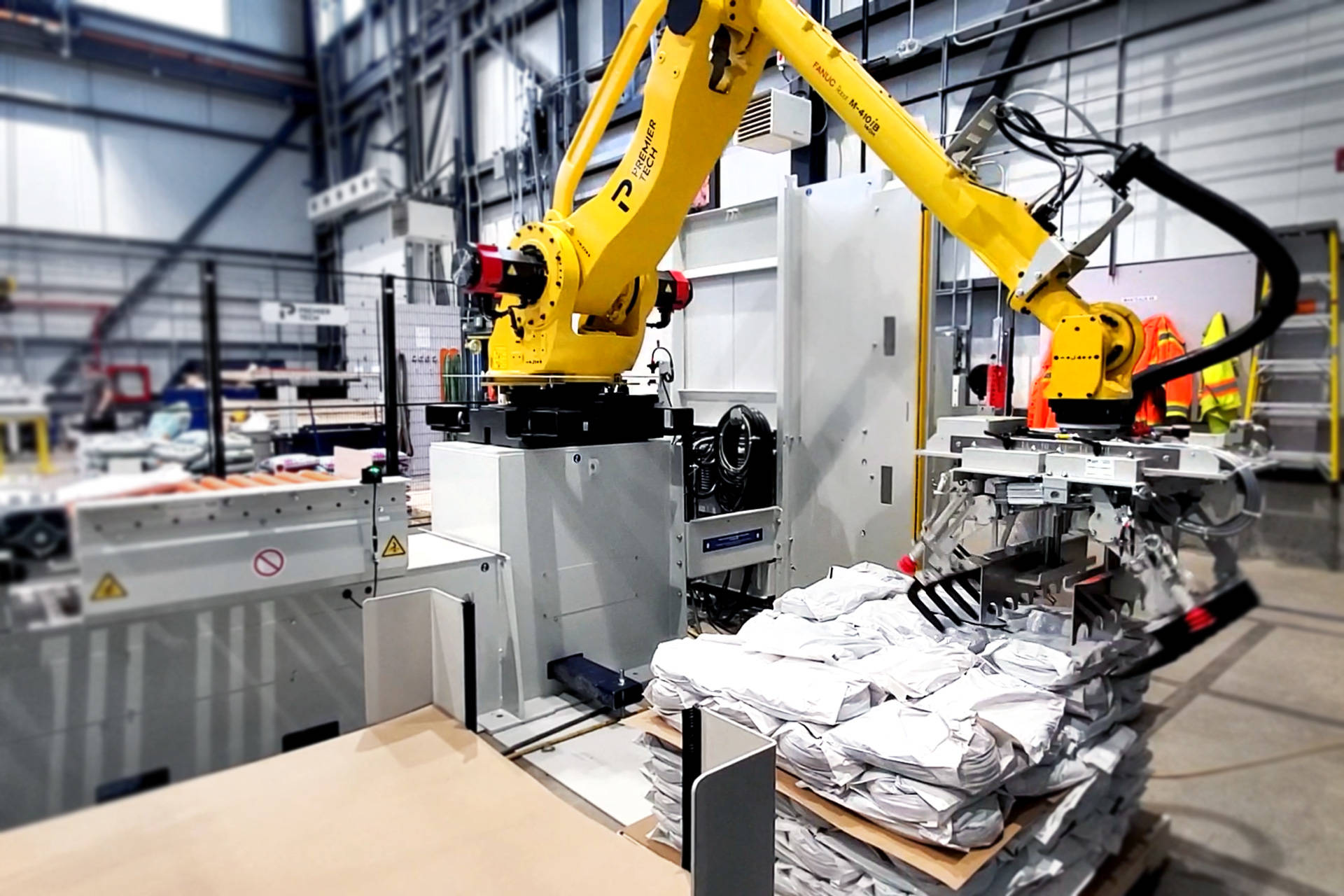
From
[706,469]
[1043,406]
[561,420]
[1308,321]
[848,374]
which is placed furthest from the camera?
[706,469]

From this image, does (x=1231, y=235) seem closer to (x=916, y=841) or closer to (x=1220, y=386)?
(x=1220, y=386)

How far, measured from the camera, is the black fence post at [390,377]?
0.80 meters

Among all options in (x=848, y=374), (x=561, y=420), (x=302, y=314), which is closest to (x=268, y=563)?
(x=302, y=314)

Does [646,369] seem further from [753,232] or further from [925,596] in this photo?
[925,596]

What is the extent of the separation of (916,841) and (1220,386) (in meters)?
1.15

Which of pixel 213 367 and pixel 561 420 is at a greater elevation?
pixel 213 367

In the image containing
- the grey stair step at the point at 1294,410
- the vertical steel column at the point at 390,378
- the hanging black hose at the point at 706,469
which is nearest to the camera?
the grey stair step at the point at 1294,410

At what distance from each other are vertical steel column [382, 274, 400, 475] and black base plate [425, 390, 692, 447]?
1.74 metres

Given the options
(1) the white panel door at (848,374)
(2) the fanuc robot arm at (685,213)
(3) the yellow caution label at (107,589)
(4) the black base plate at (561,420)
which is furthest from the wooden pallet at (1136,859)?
(1) the white panel door at (848,374)

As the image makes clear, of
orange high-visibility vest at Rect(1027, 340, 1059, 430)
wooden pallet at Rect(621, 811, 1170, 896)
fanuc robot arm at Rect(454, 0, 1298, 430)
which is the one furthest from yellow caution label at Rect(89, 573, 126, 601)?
orange high-visibility vest at Rect(1027, 340, 1059, 430)

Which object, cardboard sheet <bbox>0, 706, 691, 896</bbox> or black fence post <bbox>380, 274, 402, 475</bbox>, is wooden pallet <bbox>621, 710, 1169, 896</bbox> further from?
black fence post <bbox>380, 274, 402, 475</bbox>

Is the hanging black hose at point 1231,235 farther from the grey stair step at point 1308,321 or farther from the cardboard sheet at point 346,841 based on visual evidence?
the cardboard sheet at point 346,841

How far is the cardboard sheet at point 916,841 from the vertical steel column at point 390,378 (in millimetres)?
851

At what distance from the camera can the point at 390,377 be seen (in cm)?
88
